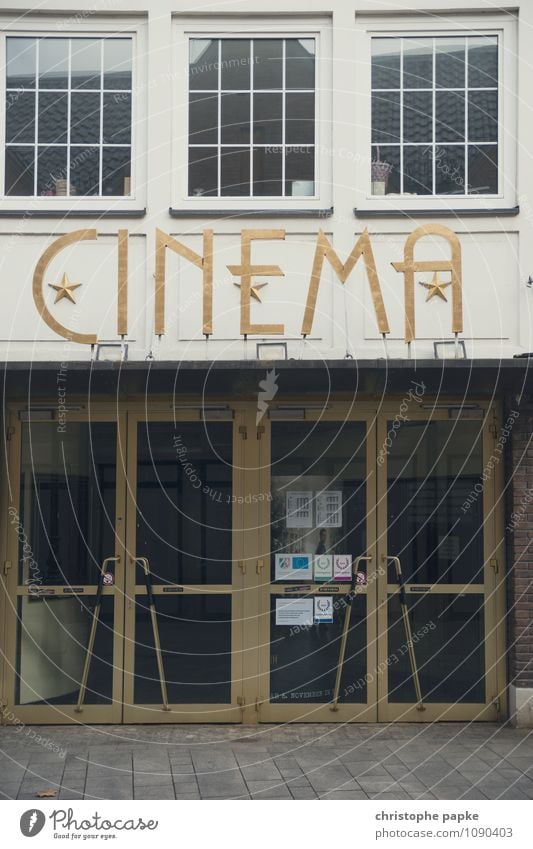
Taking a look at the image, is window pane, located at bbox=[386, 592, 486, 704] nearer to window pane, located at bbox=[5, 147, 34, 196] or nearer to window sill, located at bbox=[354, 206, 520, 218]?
window sill, located at bbox=[354, 206, 520, 218]

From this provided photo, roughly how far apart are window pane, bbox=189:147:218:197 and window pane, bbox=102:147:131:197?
610 millimetres

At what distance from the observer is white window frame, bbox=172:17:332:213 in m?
11.7

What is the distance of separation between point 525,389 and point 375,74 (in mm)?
3391

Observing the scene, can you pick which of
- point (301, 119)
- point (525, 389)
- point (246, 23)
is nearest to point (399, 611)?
point (525, 389)

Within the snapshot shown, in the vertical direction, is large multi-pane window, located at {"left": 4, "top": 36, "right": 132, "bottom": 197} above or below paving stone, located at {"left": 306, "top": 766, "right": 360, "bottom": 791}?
above

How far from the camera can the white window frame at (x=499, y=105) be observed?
11672 mm

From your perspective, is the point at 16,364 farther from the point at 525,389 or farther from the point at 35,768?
the point at 525,389

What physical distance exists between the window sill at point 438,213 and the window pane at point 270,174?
2.69 ft

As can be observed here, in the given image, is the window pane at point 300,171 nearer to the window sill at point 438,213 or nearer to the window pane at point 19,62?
the window sill at point 438,213

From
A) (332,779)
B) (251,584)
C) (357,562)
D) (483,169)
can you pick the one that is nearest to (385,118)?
(483,169)

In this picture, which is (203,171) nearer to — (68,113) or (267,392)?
(68,113)

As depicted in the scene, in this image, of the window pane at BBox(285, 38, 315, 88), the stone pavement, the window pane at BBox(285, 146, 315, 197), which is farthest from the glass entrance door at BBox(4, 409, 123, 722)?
the window pane at BBox(285, 38, 315, 88)

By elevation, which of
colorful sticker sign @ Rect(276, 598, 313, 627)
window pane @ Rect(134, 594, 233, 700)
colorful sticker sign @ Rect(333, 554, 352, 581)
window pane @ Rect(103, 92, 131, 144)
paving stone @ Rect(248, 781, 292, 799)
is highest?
window pane @ Rect(103, 92, 131, 144)

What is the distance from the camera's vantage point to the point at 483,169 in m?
11.8
